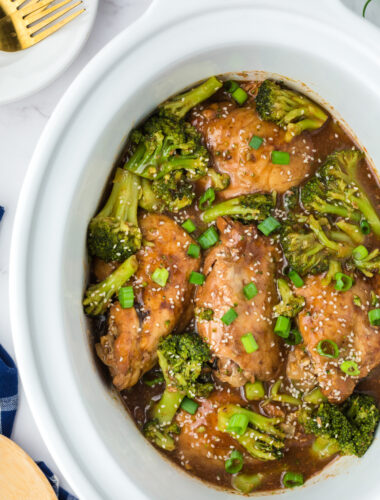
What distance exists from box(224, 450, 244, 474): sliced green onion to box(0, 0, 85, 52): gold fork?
104 inches

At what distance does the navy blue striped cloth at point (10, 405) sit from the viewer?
12.1 ft

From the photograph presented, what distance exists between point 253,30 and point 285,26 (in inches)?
5.8

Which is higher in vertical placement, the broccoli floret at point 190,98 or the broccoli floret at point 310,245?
the broccoli floret at point 190,98

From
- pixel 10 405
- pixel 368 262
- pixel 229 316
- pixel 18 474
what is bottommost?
pixel 18 474

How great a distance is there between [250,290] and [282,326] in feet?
0.88

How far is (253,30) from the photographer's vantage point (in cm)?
268

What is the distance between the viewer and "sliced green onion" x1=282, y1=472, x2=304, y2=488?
10.5 ft

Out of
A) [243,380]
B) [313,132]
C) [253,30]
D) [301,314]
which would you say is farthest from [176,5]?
[243,380]

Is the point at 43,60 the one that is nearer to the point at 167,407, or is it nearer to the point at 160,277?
the point at 160,277

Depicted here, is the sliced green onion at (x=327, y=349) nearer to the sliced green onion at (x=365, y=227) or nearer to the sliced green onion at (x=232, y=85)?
the sliced green onion at (x=365, y=227)

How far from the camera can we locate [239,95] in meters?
3.12

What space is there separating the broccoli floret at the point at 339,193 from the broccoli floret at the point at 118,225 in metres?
0.92

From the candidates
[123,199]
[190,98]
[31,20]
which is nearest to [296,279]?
[123,199]

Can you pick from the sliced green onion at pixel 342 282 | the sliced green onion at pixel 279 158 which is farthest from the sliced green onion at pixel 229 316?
→ the sliced green onion at pixel 279 158
